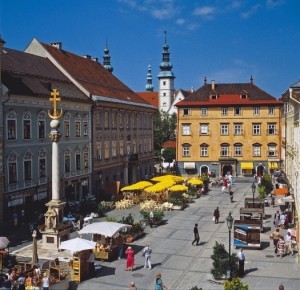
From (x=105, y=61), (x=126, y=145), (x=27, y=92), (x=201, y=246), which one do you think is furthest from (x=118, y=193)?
(x=105, y=61)

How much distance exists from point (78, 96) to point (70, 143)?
4.63 meters

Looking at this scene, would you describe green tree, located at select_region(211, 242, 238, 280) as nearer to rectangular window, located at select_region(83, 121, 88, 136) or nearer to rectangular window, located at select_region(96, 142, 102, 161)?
rectangular window, located at select_region(83, 121, 88, 136)

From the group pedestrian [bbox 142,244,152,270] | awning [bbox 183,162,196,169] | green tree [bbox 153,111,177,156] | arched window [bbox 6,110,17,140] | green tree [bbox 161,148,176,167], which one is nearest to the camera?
pedestrian [bbox 142,244,152,270]

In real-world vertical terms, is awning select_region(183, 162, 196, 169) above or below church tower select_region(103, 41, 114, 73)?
below

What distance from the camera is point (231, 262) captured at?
20.9 m

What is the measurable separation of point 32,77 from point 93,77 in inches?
575

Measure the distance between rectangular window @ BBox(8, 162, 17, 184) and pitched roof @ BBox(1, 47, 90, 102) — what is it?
498 centimetres

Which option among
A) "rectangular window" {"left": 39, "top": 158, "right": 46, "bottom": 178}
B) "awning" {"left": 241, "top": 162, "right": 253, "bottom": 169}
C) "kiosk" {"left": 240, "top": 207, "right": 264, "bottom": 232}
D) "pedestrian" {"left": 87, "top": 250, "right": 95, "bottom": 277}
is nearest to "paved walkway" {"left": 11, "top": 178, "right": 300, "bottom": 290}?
"pedestrian" {"left": 87, "top": 250, "right": 95, "bottom": 277}

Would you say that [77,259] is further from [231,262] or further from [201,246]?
[201,246]

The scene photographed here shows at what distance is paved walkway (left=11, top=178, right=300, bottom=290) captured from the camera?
68.2 feet

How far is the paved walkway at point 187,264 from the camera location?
20.8 meters

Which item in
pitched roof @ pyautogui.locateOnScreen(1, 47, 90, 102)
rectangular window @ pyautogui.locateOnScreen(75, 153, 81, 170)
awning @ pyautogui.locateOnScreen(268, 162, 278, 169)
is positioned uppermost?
pitched roof @ pyautogui.locateOnScreen(1, 47, 90, 102)

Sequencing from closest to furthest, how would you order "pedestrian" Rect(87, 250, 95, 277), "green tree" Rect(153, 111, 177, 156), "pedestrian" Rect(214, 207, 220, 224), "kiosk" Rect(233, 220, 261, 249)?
"pedestrian" Rect(87, 250, 95, 277)
"kiosk" Rect(233, 220, 261, 249)
"pedestrian" Rect(214, 207, 220, 224)
"green tree" Rect(153, 111, 177, 156)

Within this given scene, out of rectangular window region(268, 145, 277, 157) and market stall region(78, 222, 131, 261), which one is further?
rectangular window region(268, 145, 277, 157)
